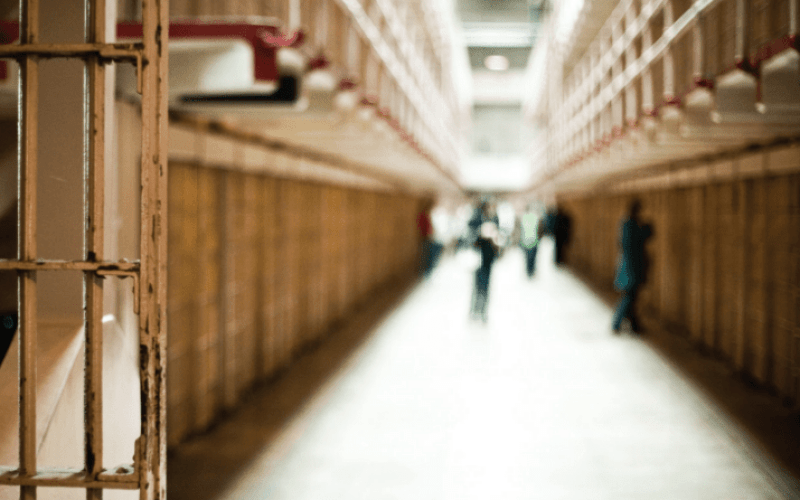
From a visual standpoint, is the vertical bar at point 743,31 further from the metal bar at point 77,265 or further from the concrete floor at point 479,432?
the metal bar at point 77,265

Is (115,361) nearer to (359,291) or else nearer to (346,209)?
(346,209)

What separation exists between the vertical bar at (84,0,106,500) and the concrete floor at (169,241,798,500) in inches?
78.9

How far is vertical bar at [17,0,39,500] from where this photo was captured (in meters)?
1.95

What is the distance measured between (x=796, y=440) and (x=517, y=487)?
2.19 meters

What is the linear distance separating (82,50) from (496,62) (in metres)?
36.5

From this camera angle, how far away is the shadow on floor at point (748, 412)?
4293 millimetres

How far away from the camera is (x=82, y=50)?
193 centimetres

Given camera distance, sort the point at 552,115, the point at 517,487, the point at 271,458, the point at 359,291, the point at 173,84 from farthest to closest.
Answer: the point at 552,115, the point at 359,291, the point at 271,458, the point at 517,487, the point at 173,84

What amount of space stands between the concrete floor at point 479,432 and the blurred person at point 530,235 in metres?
7.10

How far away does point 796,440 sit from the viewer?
475 cm

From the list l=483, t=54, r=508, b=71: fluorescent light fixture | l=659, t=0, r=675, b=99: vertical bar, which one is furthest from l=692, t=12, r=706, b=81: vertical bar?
l=483, t=54, r=508, b=71: fluorescent light fixture

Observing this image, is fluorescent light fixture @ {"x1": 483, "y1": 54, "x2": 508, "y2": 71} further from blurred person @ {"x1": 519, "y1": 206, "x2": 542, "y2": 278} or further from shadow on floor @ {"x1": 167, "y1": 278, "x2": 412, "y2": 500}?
shadow on floor @ {"x1": 167, "y1": 278, "x2": 412, "y2": 500}

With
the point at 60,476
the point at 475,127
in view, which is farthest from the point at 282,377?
the point at 475,127

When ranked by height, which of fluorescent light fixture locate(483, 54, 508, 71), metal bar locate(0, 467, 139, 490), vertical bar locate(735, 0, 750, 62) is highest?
fluorescent light fixture locate(483, 54, 508, 71)
